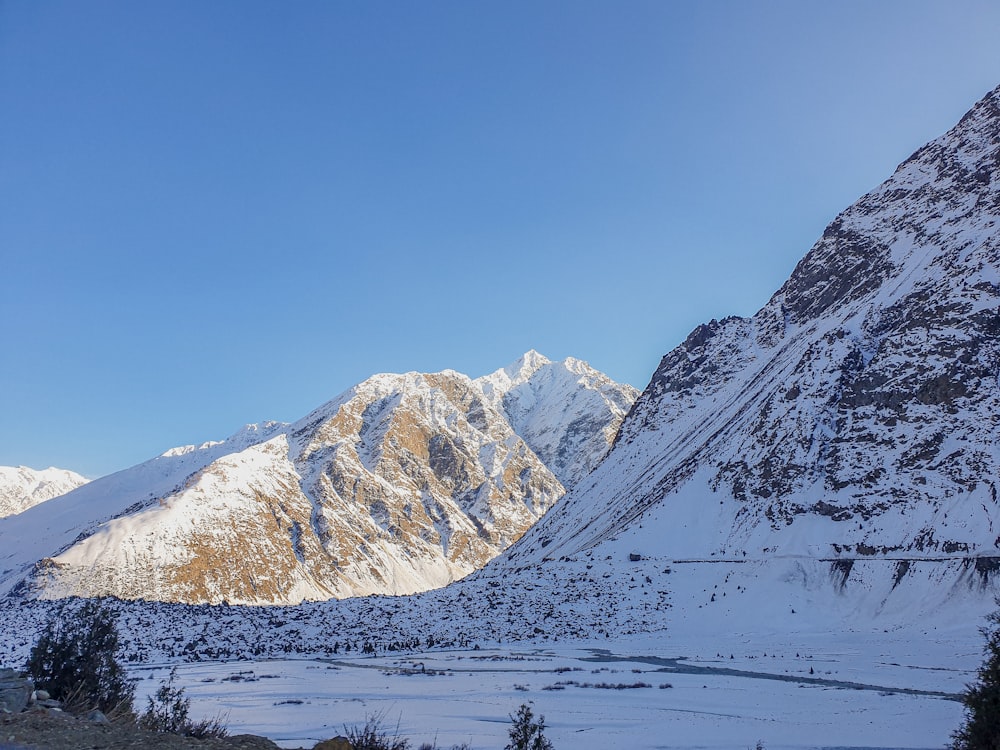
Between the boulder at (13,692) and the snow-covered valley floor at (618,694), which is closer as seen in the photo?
the boulder at (13,692)

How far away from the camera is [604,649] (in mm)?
38500

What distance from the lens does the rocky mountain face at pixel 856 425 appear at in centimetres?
5341

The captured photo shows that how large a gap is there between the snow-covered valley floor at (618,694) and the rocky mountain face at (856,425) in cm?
1735

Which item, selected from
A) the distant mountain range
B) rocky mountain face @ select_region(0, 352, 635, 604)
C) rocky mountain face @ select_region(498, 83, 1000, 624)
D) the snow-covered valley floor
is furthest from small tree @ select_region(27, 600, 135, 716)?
rocky mountain face @ select_region(0, 352, 635, 604)

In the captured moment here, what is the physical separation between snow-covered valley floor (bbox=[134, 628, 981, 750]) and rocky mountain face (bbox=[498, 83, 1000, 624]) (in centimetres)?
1735

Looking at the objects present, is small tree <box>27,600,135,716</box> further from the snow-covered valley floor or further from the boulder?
the snow-covered valley floor

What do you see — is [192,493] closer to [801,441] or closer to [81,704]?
[801,441]

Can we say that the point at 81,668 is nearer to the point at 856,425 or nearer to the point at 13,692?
the point at 13,692

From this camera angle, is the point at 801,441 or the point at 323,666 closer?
the point at 323,666

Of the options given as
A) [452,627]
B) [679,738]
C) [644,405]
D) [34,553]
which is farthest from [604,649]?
[34,553]

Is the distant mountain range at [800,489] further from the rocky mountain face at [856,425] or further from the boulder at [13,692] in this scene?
the boulder at [13,692]

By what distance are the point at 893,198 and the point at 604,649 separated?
9662 centimetres

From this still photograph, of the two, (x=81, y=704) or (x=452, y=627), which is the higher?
(x=81, y=704)

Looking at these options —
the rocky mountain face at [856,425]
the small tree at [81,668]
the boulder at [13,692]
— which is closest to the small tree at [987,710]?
the boulder at [13,692]
